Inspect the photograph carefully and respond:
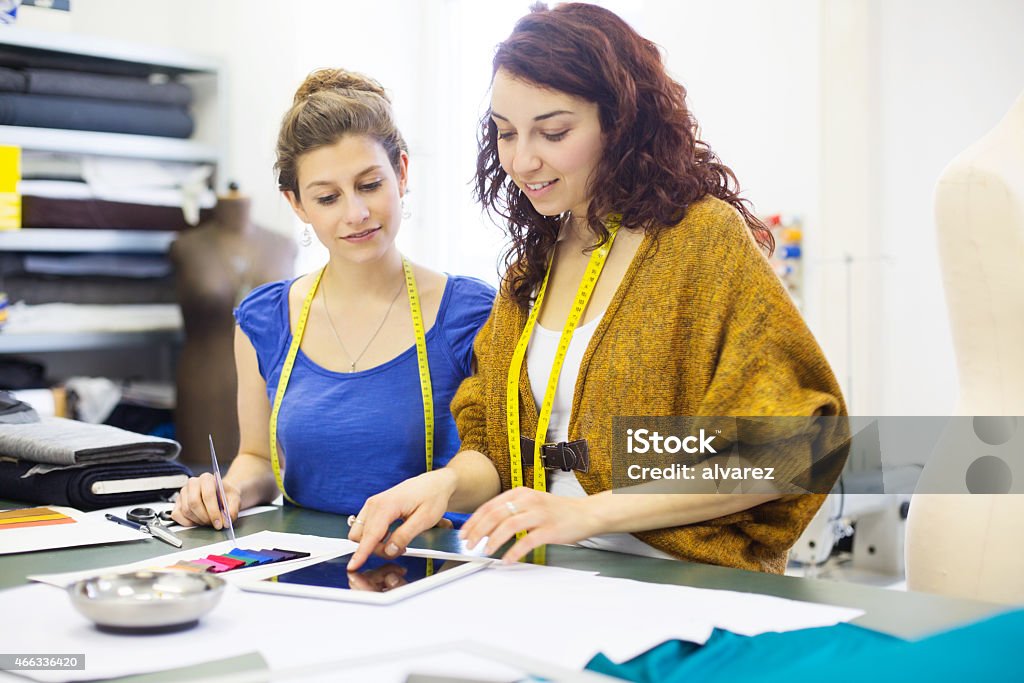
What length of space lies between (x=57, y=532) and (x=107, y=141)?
8.35 feet

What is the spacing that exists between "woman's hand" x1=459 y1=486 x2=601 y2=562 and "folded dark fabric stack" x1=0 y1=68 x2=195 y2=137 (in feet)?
9.74

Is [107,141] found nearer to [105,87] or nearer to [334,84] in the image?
[105,87]

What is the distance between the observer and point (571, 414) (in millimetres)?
1437

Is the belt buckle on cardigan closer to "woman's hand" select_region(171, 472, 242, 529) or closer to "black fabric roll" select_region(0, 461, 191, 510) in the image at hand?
"woman's hand" select_region(171, 472, 242, 529)

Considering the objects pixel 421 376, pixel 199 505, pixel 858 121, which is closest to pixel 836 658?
pixel 199 505

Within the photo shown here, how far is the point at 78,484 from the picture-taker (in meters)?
1.65

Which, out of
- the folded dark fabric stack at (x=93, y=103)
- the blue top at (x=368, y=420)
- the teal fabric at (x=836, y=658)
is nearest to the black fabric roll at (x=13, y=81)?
the folded dark fabric stack at (x=93, y=103)

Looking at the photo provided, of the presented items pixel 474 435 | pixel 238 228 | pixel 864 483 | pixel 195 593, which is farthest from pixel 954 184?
pixel 238 228

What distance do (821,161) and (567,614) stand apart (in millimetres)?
2675

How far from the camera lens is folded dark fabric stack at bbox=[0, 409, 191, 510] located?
166 centimetres

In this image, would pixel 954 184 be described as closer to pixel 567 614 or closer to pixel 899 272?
pixel 567 614

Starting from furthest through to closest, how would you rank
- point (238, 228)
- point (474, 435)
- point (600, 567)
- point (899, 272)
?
point (238, 228)
point (899, 272)
point (474, 435)
point (600, 567)

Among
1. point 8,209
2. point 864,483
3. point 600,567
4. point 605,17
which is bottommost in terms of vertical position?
point 864,483
